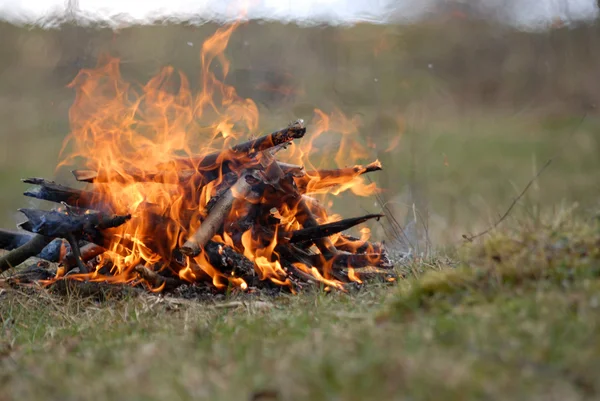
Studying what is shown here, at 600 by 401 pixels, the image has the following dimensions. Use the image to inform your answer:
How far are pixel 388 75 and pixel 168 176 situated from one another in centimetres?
764

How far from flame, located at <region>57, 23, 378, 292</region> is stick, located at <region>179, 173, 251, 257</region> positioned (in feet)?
0.26

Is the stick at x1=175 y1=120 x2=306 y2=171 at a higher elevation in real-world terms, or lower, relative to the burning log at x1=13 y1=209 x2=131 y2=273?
higher

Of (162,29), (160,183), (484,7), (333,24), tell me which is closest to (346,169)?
(160,183)

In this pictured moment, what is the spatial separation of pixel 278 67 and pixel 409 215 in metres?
4.46

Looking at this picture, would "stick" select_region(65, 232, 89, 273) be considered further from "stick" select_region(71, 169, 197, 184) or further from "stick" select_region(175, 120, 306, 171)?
"stick" select_region(175, 120, 306, 171)

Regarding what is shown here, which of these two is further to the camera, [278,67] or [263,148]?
[278,67]

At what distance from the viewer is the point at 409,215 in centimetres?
759

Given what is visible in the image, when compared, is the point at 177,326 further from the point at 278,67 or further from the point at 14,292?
the point at 278,67

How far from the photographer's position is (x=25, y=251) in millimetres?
4730

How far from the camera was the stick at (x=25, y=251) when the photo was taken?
4.71 meters

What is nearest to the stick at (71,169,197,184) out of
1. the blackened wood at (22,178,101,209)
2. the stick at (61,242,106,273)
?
the blackened wood at (22,178,101,209)

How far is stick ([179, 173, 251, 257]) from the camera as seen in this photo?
421 cm

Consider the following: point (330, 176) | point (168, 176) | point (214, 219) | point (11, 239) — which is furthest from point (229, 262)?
point (11, 239)

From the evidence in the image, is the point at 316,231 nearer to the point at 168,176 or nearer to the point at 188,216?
the point at 188,216
